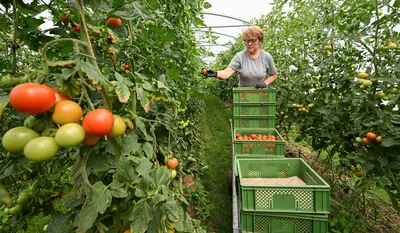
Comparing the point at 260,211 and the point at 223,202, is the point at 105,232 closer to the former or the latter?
the point at 260,211

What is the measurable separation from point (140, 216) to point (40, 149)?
0.99ft

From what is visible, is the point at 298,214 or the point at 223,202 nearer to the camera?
the point at 298,214

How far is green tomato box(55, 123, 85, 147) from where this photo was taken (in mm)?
469

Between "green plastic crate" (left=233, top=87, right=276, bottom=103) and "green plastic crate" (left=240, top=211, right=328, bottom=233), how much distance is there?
5.92 feet

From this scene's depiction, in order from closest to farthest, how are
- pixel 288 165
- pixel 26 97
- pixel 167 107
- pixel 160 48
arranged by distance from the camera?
pixel 26 97 < pixel 167 107 < pixel 160 48 < pixel 288 165

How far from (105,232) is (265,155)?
7.54 feet

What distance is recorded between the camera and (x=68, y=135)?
1.55 ft

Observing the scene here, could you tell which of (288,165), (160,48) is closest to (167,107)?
(160,48)

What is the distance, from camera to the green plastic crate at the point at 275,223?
5.38ft

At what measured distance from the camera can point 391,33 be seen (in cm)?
182

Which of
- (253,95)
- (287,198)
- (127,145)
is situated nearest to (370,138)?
(287,198)

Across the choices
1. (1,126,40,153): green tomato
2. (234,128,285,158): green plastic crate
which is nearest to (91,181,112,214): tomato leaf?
(1,126,40,153): green tomato

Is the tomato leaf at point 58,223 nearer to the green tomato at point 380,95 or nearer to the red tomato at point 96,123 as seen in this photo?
the red tomato at point 96,123

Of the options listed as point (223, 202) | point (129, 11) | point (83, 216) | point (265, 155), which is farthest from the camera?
point (223, 202)
